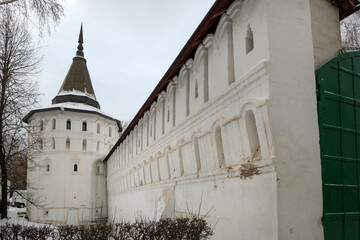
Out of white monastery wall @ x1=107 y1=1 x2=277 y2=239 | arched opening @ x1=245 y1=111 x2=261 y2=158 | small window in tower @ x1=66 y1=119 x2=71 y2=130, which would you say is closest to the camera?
white monastery wall @ x1=107 y1=1 x2=277 y2=239

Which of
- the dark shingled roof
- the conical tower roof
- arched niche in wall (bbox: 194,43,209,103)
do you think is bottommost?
arched niche in wall (bbox: 194,43,209,103)

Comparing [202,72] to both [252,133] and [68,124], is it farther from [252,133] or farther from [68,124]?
[68,124]

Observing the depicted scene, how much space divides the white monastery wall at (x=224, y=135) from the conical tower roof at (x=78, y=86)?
70.9 feet

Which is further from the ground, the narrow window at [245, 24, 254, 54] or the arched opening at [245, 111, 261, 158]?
the narrow window at [245, 24, 254, 54]

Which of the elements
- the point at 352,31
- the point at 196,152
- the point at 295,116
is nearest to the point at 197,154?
the point at 196,152

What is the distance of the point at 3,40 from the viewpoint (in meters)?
18.9

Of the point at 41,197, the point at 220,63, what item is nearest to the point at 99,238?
the point at 220,63

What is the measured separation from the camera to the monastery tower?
2912cm

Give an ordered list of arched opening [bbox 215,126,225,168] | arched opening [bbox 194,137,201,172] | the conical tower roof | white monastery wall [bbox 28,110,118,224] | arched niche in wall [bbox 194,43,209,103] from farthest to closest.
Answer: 1. the conical tower roof
2. white monastery wall [bbox 28,110,118,224]
3. arched opening [bbox 194,137,201,172]
4. arched niche in wall [bbox 194,43,209,103]
5. arched opening [bbox 215,126,225,168]

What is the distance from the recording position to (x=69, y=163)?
30.5m

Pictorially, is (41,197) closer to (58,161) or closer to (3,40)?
(58,161)

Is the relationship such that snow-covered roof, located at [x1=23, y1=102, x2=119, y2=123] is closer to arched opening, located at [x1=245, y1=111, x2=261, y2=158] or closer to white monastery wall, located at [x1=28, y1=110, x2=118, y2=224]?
white monastery wall, located at [x1=28, y1=110, x2=118, y2=224]

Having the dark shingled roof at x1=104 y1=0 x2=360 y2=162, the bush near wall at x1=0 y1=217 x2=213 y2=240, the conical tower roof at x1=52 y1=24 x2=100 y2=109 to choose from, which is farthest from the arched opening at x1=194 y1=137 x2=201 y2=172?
the conical tower roof at x1=52 y1=24 x2=100 y2=109

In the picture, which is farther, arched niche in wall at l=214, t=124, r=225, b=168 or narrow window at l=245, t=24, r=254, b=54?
arched niche in wall at l=214, t=124, r=225, b=168
